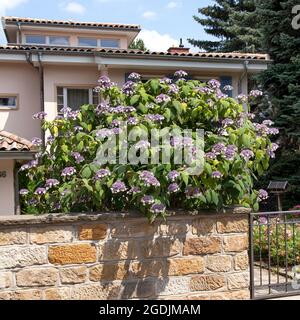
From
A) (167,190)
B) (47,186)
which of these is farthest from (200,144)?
(47,186)

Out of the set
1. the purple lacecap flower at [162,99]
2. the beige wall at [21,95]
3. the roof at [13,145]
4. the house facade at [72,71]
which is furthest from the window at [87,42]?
the purple lacecap flower at [162,99]

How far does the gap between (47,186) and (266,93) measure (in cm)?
1191

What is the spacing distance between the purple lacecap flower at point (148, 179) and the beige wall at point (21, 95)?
9198 mm

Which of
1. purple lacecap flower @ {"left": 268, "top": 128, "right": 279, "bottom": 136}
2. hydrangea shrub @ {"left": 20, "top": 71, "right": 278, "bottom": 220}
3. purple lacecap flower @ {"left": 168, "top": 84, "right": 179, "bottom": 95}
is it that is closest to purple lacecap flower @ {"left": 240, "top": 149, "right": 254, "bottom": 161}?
hydrangea shrub @ {"left": 20, "top": 71, "right": 278, "bottom": 220}

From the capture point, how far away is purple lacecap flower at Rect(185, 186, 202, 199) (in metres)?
3.73

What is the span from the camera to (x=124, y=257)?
3727 mm

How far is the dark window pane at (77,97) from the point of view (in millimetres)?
12312

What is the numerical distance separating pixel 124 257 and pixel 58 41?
47.4ft

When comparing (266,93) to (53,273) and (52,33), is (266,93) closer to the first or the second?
(52,33)

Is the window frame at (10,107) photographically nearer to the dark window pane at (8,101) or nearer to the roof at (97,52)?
the dark window pane at (8,101)

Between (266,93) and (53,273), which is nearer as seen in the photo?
(53,273)

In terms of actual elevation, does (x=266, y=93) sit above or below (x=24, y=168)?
above

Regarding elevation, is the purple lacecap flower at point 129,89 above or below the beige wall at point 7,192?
above

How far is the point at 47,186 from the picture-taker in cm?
391
